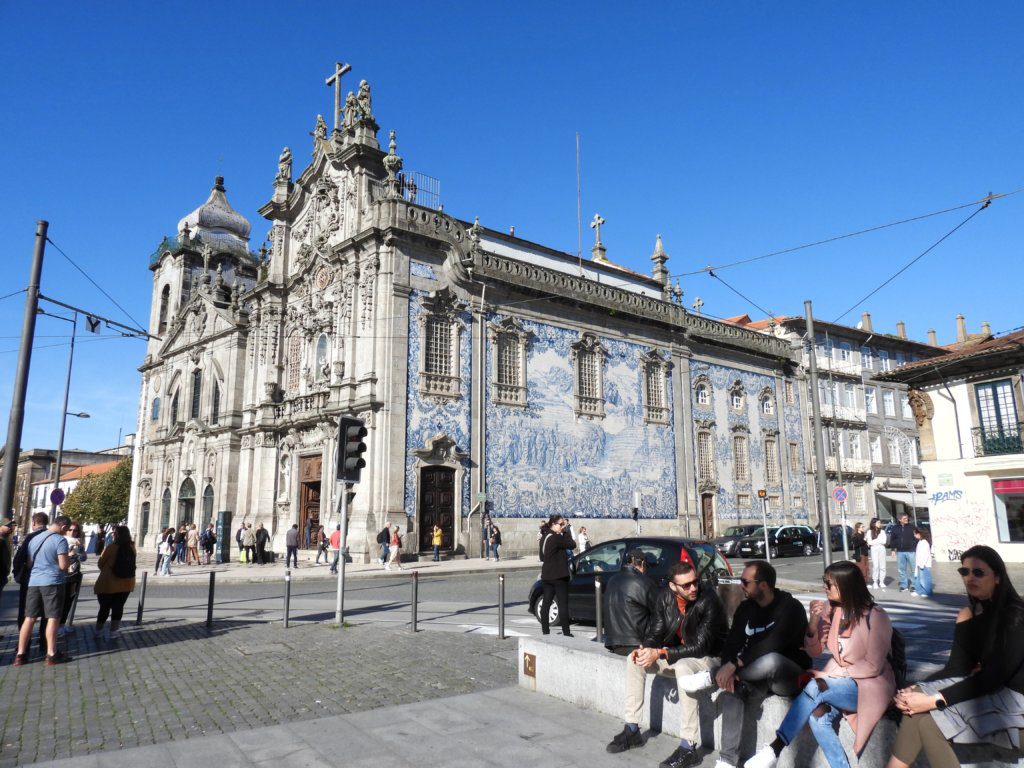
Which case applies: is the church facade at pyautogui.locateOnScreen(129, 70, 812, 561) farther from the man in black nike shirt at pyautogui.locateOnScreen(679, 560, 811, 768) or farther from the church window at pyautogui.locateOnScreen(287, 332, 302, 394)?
the man in black nike shirt at pyautogui.locateOnScreen(679, 560, 811, 768)

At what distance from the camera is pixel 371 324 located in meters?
27.3

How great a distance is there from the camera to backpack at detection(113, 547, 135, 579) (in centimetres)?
1072

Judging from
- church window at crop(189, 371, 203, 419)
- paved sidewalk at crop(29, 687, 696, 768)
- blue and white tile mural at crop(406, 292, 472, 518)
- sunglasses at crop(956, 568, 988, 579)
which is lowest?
paved sidewalk at crop(29, 687, 696, 768)

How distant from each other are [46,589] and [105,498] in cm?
5467

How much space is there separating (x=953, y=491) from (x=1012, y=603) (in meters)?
23.8

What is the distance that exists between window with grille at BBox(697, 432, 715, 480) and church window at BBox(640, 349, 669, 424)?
2.94 metres

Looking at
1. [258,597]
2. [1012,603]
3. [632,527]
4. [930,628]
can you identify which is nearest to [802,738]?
[1012,603]

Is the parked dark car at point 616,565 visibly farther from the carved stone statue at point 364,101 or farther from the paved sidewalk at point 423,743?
the carved stone statue at point 364,101

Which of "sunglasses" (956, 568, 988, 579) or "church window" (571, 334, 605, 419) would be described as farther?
"church window" (571, 334, 605, 419)

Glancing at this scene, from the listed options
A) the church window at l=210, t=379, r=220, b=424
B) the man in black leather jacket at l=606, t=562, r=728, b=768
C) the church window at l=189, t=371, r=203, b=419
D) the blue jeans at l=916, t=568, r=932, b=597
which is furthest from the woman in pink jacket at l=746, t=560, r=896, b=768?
the church window at l=189, t=371, r=203, b=419

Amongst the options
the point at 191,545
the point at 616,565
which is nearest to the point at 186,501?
the point at 191,545

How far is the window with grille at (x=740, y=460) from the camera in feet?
126

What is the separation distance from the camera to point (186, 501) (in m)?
38.9

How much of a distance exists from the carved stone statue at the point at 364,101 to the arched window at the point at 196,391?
61.6ft
